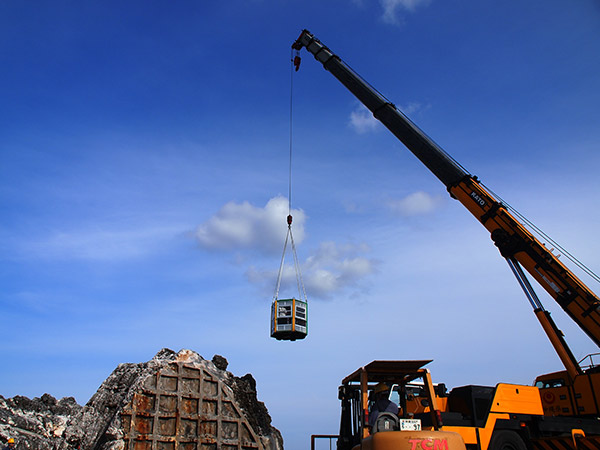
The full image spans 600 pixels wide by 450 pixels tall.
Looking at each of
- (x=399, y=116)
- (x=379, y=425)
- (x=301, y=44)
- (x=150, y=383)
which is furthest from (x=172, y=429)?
(x=301, y=44)

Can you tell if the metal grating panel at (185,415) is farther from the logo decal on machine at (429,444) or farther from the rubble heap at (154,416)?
the logo decal on machine at (429,444)

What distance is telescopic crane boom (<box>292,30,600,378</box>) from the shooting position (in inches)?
531

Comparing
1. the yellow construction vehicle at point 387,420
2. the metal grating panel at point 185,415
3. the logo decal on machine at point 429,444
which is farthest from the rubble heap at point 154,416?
the logo decal on machine at point 429,444

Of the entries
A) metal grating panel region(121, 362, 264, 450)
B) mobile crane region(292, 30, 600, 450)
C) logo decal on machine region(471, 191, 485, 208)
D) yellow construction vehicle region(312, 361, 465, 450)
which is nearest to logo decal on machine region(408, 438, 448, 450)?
yellow construction vehicle region(312, 361, 465, 450)

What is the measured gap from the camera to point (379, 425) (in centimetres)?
744

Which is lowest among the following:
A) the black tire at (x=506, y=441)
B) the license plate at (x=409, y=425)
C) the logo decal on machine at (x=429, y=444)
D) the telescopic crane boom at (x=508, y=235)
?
the black tire at (x=506, y=441)

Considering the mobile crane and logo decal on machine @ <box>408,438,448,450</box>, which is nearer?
logo decal on machine @ <box>408,438,448,450</box>

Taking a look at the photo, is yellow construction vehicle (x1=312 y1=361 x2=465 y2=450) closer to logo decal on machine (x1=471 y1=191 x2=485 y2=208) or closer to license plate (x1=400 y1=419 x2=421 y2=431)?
license plate (x1=400 y1=419 x2=421 y2=431)

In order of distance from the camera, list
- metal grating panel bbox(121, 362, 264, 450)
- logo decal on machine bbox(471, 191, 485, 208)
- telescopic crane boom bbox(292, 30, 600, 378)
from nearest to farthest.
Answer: metal grating panel bbox(121, 362, 264, 450) → telescopic crane boom bbox(292, 30, 600, 378) → logo decal on machine bbox(471, 191, 485, 208)

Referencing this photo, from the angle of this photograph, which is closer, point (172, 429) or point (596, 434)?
point (172, 429)

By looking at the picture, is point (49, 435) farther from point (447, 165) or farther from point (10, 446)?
point (447, 165)

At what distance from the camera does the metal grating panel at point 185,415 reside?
34.2ft

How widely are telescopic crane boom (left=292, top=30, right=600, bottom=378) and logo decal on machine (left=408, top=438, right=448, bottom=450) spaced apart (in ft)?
28.0

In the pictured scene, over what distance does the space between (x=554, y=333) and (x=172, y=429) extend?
1111 centimetres
